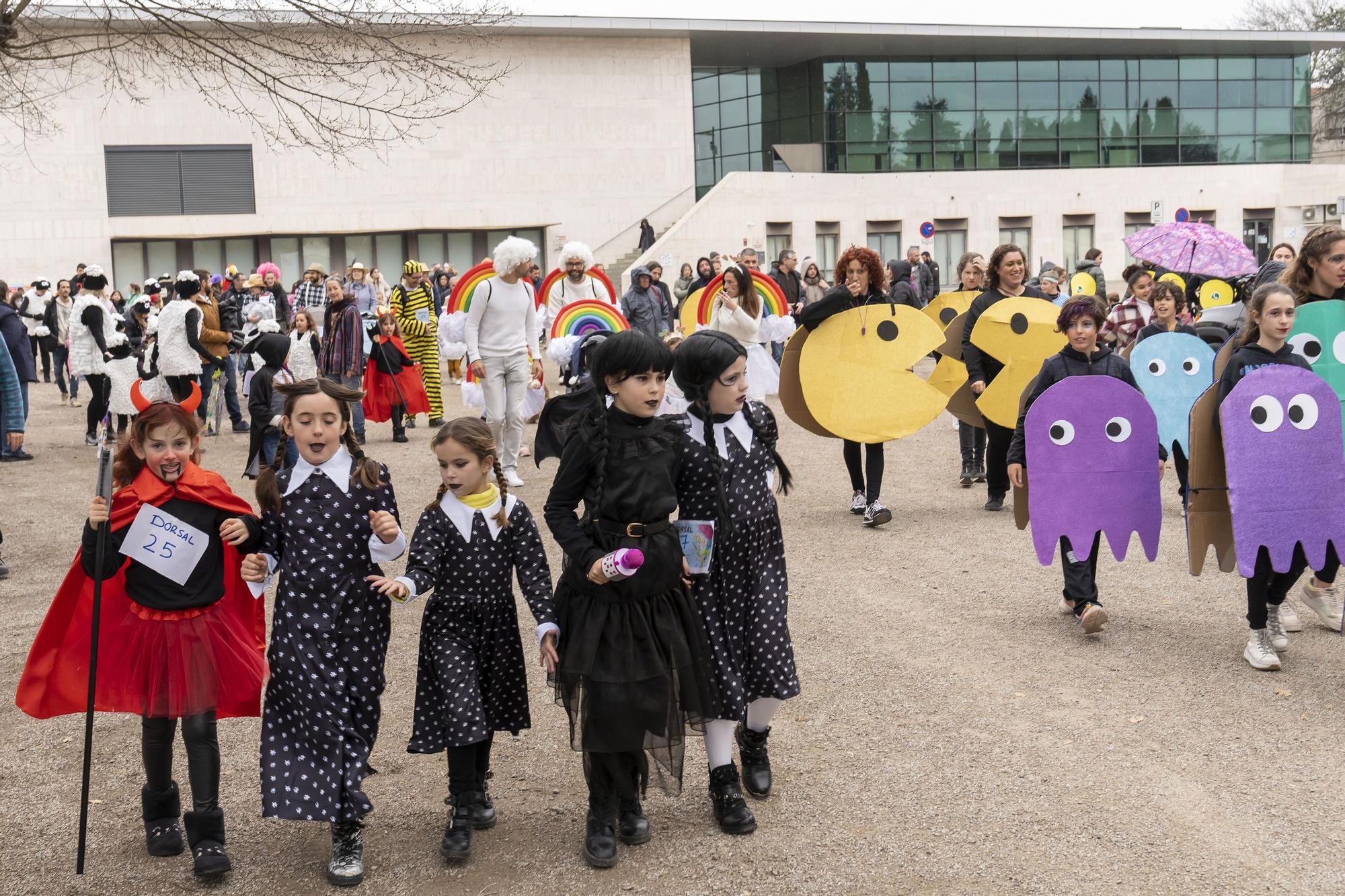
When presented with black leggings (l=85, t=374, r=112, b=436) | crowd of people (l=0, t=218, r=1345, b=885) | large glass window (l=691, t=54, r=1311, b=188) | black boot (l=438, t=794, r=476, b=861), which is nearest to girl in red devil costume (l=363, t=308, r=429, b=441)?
black leggings (l=85, t=374, r=112, b=436)

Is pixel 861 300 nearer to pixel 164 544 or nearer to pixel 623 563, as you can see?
pixel 623 563

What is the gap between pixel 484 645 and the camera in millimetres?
4422

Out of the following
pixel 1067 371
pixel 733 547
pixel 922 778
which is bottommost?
pixel 922 778

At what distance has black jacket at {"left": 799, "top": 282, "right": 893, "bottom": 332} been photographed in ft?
31.6

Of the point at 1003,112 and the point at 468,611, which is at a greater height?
the point at 1003,112

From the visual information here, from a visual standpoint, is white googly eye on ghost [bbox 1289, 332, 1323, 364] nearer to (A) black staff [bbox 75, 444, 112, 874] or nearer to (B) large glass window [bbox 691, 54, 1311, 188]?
(A) black staff [bbox 75, 444, 112, 874]

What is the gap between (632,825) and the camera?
4.39 m

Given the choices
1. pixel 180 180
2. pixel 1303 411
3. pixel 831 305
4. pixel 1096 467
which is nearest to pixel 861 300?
pixel 831 305

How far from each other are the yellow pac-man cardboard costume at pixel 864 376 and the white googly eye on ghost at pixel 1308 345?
3317mm

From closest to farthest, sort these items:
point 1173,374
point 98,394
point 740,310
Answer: point 1173,374 → point 740,310 → point 98,394

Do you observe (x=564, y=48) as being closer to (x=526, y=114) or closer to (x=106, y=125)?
(x=526, y=114)

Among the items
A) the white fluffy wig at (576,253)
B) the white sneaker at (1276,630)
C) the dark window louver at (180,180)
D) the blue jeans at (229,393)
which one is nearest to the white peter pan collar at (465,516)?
the white sneaker at (1276,630)

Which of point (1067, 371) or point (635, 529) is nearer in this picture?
point (635, 529)

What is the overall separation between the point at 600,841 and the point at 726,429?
1.44 m
